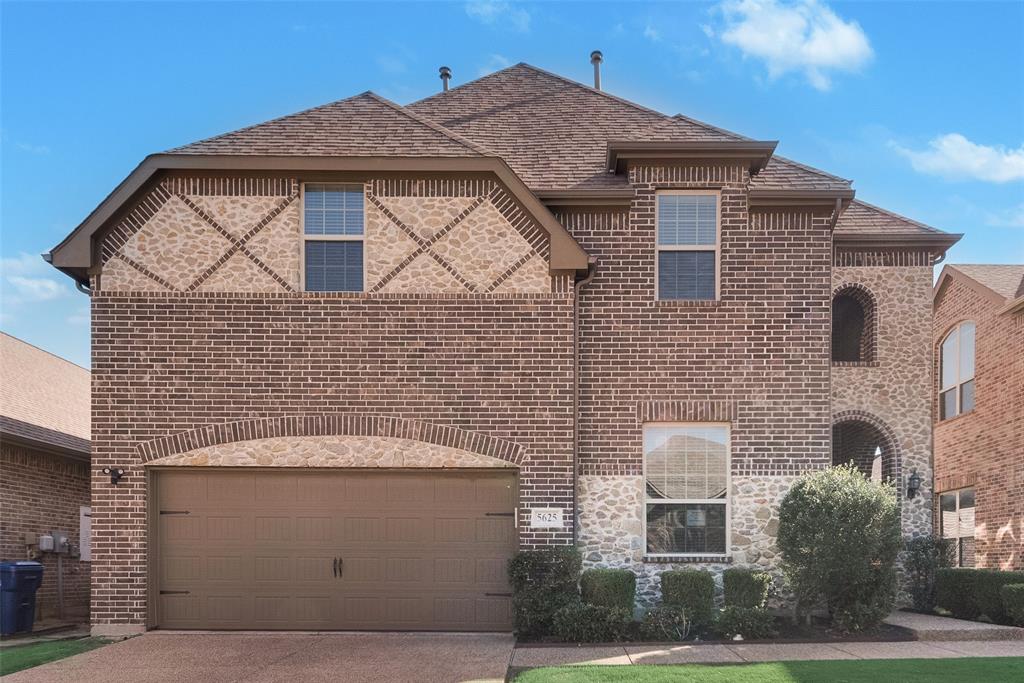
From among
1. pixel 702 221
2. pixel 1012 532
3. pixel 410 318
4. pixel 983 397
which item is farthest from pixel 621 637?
pixel 983 397

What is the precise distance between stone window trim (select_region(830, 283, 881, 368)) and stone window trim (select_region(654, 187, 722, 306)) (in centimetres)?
338

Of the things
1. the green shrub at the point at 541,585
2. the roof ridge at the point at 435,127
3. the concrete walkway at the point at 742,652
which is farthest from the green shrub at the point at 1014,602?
the roof ridge at the point at 435,127

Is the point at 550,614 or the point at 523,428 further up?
the point at 523,428

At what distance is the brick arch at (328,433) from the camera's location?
480 inches

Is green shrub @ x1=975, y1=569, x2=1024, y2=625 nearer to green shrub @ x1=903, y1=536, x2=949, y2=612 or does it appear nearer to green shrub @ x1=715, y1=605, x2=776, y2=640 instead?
green shrub @ x1=903, y1=536, x2=949, y2=612

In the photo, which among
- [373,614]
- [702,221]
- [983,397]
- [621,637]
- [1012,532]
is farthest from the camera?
[983,397]

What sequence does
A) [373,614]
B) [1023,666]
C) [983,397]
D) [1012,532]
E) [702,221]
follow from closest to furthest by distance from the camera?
[1023,666] → [373,614] → [702,221] → [1012,532] → [983,397]

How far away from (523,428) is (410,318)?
2.29 meters

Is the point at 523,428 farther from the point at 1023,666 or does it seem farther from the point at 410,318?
the point at 1023,666

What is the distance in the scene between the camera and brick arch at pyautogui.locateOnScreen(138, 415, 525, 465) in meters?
12.2

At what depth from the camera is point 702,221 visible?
13.1m

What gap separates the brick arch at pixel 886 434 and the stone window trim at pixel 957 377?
5.02 metres

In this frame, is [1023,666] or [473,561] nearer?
[1023,666]

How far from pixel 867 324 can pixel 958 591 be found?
467 cm
